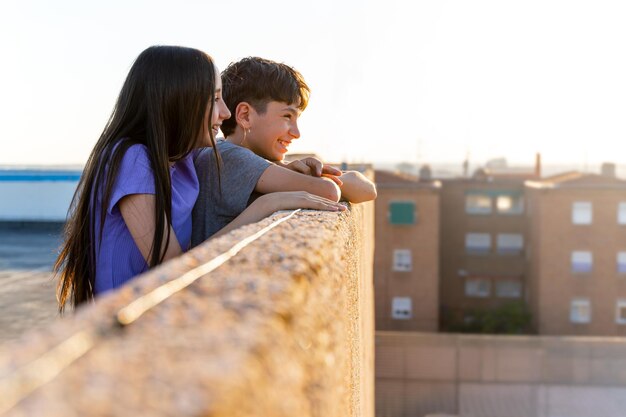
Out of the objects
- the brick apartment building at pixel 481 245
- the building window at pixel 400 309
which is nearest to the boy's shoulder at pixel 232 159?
the building window at pixel 400 309

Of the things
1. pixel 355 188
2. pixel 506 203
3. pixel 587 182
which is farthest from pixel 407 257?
pixel 355 188

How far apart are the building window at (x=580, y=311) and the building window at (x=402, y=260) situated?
694 cm

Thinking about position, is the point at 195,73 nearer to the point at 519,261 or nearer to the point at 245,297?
the point at 245,297

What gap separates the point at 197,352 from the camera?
0.85 metres

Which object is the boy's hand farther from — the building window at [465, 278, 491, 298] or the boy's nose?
the building window at [465, 278, 491, 298]

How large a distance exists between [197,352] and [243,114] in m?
2.72

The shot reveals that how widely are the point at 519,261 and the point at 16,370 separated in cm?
3949

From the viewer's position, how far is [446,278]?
3947cm

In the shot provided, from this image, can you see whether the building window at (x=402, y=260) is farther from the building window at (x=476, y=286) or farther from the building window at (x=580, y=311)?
the building window at (x=580, y=311)

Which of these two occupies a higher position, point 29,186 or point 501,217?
point 29,186

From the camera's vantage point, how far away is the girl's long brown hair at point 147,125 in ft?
8.50

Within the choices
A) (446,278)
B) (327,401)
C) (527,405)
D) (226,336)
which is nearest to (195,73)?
(327,401)

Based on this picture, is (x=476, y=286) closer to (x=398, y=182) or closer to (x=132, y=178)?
(x=398, y=182)

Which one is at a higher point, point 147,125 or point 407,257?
point 147,125
